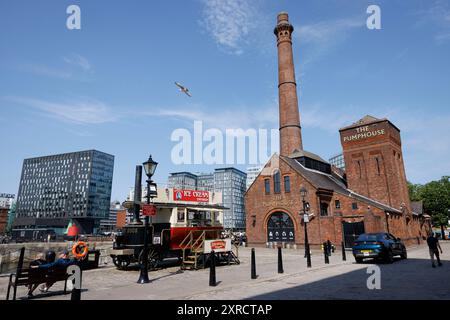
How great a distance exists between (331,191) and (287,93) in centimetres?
1590

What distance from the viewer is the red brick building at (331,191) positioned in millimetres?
28797

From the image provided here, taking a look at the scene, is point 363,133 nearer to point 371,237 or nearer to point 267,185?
point 267,185

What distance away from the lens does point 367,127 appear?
35938mm

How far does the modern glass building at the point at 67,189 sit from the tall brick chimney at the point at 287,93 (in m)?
84.0

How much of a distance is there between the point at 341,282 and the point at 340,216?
19.5 metres

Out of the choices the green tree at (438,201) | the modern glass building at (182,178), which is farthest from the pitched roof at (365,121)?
the modern glass building at (182,178)

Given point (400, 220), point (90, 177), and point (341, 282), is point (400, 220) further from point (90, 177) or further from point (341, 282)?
point (90, 177)

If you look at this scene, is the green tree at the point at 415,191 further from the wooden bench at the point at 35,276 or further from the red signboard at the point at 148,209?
the wooden bench at the point at 35,276

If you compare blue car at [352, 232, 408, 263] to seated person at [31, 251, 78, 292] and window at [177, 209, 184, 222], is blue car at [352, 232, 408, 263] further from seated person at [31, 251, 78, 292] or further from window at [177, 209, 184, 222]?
seated person at [31, 251, 78, 292]

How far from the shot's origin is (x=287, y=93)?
135 feet

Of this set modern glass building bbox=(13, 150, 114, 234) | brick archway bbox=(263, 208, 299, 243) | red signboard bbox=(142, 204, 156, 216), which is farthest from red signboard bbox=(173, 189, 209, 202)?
modern glass building bbox=(13, 150, 114, 234)

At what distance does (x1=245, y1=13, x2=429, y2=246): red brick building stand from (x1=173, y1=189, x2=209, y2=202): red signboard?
14875 millimetres

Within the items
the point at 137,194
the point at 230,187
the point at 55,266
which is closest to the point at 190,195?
the point at 137,194
